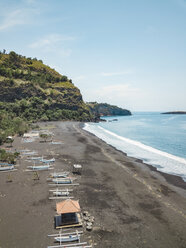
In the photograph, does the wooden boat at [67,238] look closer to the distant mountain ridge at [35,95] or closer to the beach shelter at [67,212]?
the beach shelter at [67,212]

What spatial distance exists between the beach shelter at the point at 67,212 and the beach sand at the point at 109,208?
102cm

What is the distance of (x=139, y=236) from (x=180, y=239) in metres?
3.50

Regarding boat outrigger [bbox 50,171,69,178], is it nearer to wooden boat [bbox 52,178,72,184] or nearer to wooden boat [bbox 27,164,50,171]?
wooden boat [bbox 52,178,72,184]

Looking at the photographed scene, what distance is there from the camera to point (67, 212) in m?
16.5

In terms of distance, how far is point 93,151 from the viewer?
1805 inches

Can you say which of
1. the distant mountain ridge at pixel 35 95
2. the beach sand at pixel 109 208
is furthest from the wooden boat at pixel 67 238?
the distant mountain ridge at pixel 35 95

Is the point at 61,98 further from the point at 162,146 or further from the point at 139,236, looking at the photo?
the point at 139,236

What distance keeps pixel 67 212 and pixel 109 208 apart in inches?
208

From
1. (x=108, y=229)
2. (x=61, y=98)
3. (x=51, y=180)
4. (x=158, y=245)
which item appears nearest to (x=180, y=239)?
(x=158, y=245)

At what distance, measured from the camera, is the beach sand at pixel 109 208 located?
15258 millimetres

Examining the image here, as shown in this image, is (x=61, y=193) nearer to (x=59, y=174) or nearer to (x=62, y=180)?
(x=62, y=180)

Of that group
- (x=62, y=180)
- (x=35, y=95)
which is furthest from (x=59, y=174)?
(x=35, y=95)

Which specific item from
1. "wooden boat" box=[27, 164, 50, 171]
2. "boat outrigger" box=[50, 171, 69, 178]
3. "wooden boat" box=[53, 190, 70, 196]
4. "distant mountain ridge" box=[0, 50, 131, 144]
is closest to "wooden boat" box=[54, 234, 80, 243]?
"wooden boat" box=[53, 190, 70, 196]

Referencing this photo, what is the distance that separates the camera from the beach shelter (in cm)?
1661
